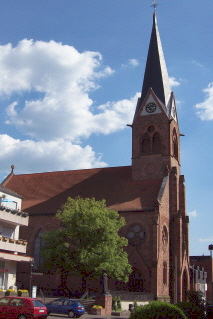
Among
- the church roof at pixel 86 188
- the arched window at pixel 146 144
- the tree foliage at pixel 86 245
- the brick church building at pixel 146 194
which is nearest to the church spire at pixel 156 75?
the brick church building at pixel 146 194

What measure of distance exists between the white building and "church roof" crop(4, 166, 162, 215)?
7233 mm

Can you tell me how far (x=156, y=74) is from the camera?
58.1 m

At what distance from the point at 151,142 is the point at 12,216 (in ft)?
67.9

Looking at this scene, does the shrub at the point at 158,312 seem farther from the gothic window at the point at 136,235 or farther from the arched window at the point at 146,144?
the arched window at the point at 146,144

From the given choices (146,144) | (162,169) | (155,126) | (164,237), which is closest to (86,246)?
(164,237)

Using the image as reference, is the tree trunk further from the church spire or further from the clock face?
the church spire

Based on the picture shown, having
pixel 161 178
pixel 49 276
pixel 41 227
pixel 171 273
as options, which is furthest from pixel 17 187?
pixel 171 273

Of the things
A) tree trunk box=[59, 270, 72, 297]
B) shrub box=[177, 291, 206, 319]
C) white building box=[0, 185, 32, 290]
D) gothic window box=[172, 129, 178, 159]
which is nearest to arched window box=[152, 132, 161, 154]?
gothic window box=[172, 129, 178, 159]

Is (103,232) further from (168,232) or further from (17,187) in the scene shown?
(17,187)

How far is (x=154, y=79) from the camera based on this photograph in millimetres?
58156

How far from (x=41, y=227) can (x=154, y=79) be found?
24.5m

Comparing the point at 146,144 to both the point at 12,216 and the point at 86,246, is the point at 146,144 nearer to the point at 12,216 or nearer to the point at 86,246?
the point at 86,246

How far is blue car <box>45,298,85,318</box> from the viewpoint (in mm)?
29625

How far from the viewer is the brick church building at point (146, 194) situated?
47.0 m
